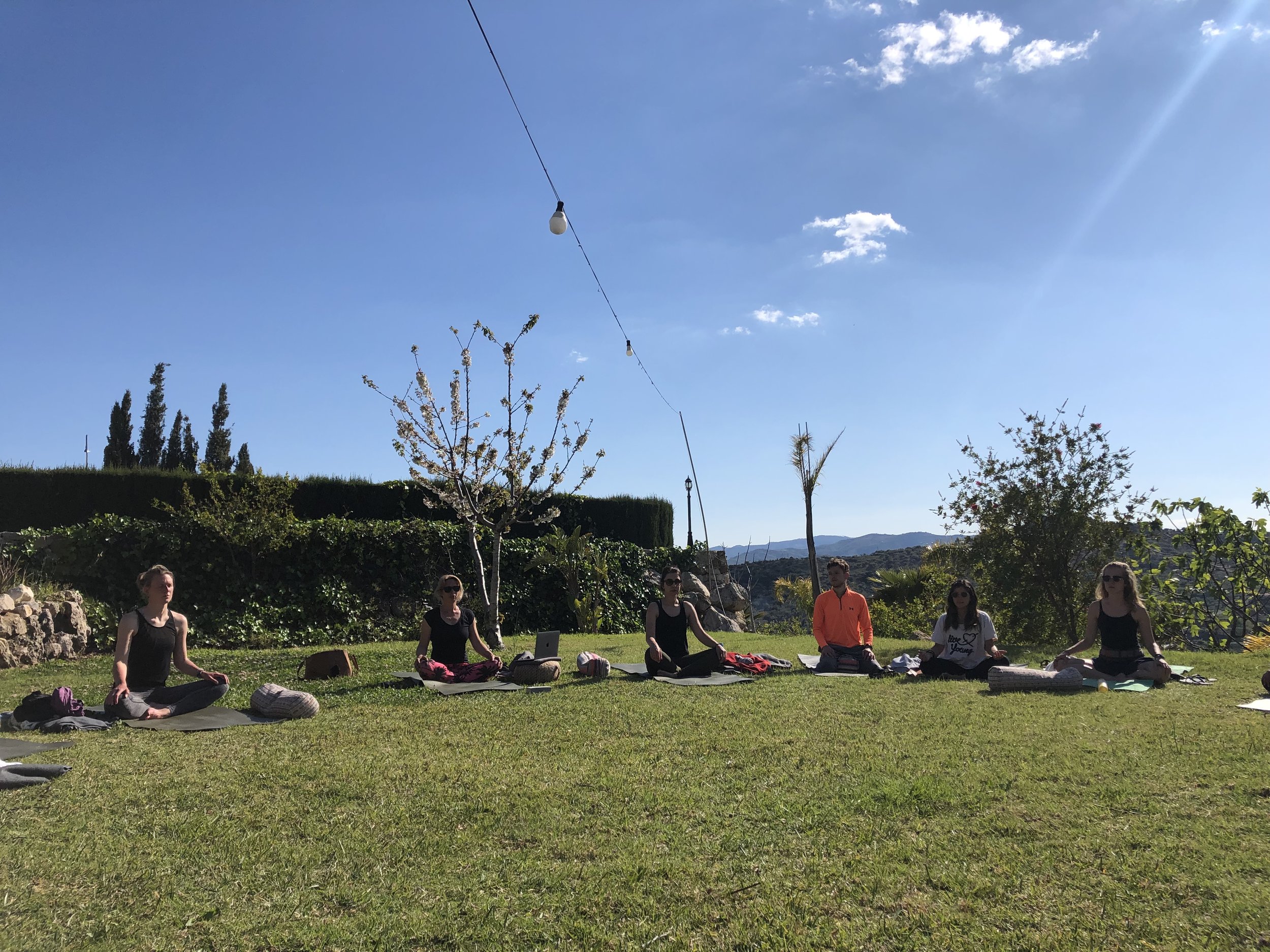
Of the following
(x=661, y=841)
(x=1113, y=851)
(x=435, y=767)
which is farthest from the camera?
(x=435, y=767)

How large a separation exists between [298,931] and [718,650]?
616cm

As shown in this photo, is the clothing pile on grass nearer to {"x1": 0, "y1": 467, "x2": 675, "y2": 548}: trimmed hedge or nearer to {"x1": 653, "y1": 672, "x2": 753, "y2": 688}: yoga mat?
{"x1": 653, "y1": 672, "x2": 753, "y2": 688}: yoga mat

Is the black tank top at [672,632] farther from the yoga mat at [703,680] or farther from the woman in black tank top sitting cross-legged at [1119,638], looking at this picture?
the woman in black tank top sitting cross-legged at [1119,638]

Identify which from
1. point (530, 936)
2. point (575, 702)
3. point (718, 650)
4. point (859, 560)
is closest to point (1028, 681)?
point (718, 650)

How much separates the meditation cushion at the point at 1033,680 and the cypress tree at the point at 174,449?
3109 centimetres

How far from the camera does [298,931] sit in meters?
2.62

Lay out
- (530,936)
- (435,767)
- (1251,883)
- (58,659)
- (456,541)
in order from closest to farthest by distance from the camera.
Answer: (530,936), (1251,883), (435,767), (58,659), (456,541)

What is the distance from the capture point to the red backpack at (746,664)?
859 centimetres

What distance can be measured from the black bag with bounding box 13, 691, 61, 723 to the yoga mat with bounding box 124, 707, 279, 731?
1.80 feet

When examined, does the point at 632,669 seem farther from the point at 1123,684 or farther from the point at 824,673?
the point at 1123,684

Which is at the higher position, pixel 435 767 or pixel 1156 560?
pixel 1156 560

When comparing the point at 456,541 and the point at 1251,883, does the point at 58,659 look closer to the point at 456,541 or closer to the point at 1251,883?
the point at 456,541

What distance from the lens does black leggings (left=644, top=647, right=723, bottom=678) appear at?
8328 millimetres

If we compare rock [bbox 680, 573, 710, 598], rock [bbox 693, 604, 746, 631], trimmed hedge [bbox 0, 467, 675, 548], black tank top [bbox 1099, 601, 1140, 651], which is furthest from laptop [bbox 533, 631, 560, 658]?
rock [bbox 680, 573, 710, 598]
